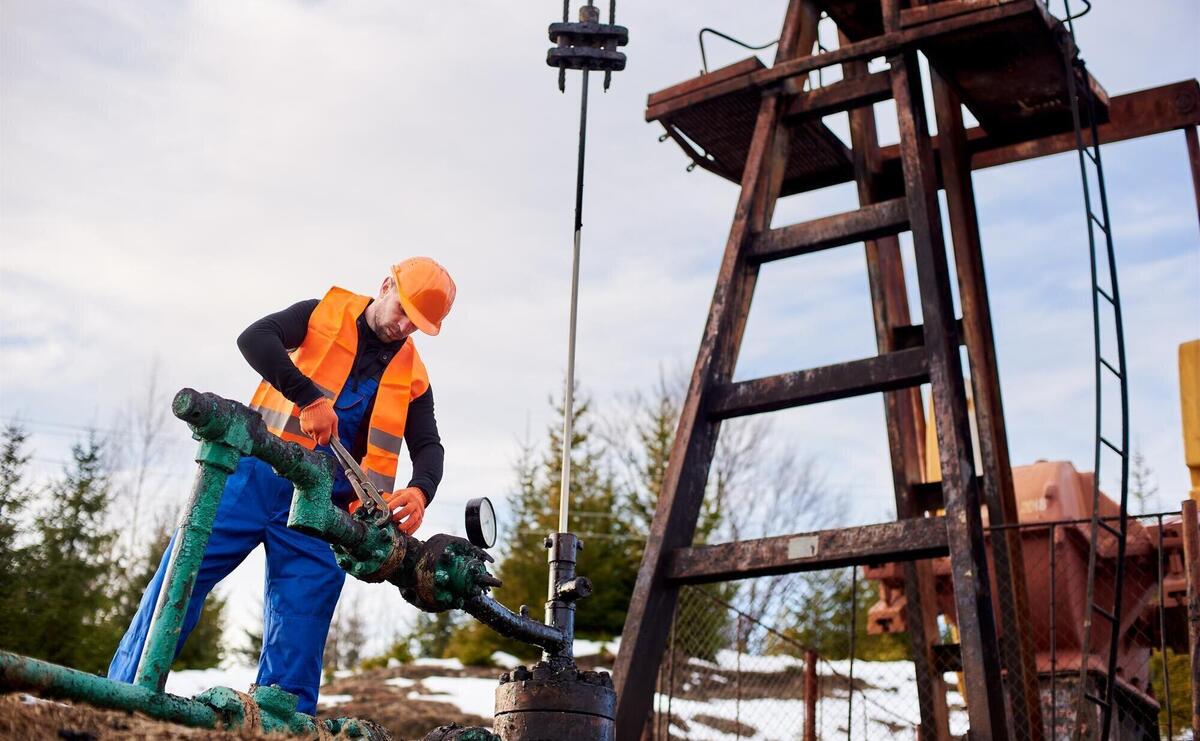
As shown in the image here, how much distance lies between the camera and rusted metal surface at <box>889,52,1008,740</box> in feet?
15.5

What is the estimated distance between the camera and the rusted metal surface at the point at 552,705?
3.52 metres

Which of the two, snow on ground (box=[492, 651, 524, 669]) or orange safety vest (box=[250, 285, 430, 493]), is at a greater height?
snow on ground (box=[492, 651, 524, 669])

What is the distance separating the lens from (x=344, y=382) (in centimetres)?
396

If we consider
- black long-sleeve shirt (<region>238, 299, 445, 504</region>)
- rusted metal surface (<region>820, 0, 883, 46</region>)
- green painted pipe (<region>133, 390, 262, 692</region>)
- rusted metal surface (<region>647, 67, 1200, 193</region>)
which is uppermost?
rusted metal surface (<region>820, 0, 883, 46</region>)

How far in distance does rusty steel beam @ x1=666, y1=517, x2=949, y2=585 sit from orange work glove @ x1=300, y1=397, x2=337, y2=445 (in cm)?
220

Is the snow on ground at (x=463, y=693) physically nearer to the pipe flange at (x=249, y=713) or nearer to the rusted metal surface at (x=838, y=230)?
the rusted metal surface at (x=838, y=230)

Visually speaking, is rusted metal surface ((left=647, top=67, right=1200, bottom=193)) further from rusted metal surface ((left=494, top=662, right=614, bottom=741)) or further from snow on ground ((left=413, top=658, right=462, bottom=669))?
snow on ground ((left=413, top=658, right=462, bottom=669))

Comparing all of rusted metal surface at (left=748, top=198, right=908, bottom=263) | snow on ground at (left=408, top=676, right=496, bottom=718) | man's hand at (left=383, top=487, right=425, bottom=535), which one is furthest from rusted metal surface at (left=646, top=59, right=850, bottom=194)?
snow on ground at (left=408, top=676, right=496, bottom=718)

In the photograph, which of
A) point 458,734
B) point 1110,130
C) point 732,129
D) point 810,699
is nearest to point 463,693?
point 810,699

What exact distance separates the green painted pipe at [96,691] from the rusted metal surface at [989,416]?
14.9ft

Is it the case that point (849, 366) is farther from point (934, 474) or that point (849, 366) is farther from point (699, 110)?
point (934, 474)

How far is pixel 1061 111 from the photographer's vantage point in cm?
648

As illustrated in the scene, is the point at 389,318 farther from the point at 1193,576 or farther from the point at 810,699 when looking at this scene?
the point at 810,699

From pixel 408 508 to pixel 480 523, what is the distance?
0.35m
